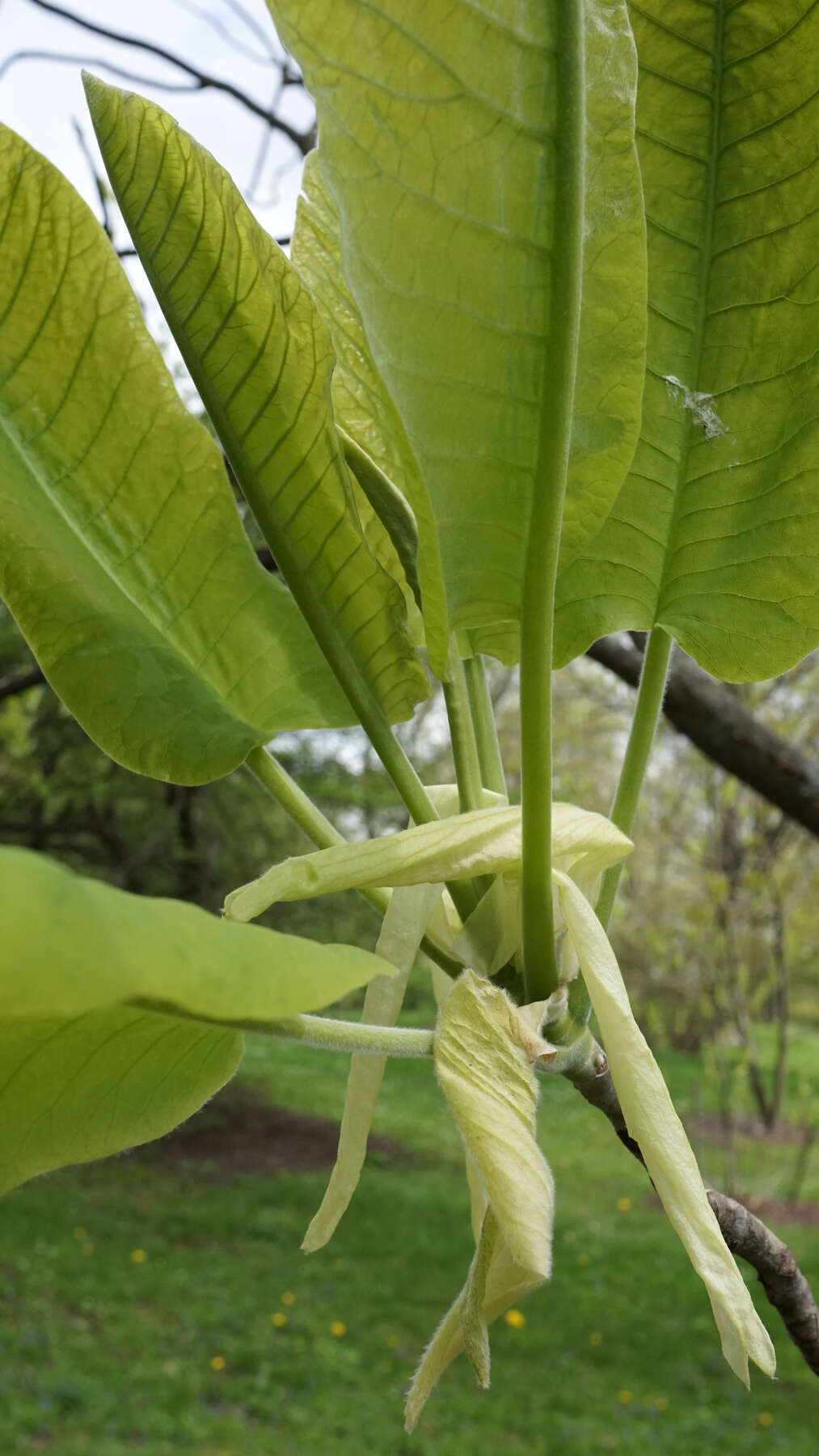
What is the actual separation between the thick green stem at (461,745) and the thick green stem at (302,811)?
0.22 feet

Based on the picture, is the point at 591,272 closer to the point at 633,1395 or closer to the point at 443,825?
the point at 443,825

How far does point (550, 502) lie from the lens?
47 centimetres

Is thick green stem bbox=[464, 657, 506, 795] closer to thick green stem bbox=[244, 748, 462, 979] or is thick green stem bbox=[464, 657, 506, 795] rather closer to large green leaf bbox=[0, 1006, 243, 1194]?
thick green stem bbox=[244, 748, 462, 979]

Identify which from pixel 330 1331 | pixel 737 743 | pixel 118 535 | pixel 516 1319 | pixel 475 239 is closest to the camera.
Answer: pixel 475 239

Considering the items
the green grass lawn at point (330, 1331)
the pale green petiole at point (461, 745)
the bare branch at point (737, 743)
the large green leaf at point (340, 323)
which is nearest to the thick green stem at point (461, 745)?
the pale green petiole at point (461, 745)

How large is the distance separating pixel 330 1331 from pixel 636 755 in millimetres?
4309

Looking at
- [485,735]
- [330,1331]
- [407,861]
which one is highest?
[485,735]

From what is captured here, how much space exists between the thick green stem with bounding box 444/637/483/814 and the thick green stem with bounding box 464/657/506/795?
0.05 meters

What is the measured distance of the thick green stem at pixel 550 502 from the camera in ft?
1.34

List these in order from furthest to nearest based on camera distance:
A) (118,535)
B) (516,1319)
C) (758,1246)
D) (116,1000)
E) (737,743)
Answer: (516,1319) < (737,743) < (758,1246) < (118,535) < (116,1000)

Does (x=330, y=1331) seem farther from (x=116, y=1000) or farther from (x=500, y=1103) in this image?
(x=116, y=1000)

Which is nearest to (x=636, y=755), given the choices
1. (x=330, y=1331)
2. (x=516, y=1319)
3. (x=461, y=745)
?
(x=461, y=745)

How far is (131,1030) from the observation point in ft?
1.57

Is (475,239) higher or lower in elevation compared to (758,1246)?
higher
